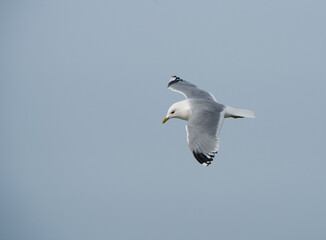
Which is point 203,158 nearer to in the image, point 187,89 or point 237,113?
point 237,113

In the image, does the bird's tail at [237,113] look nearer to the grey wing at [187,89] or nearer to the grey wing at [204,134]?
the grey wing at [204,134]

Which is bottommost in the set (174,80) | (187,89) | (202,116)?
(202,116)

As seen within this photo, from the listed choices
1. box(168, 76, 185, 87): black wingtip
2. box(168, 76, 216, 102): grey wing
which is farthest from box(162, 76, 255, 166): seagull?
box(168, 76, 185, 87): black wingtip

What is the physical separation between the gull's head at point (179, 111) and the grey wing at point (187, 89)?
2.29 feet

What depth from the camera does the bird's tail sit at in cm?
803

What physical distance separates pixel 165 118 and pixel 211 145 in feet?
5.10

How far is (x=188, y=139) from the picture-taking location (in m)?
7.03

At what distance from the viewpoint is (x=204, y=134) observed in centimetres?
709

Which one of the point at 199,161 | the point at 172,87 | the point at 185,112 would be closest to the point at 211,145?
the point at 199,161

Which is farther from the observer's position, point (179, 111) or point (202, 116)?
point (179, 111)

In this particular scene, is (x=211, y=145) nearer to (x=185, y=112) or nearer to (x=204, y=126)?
(x=204, y=126)

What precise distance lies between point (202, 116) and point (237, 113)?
31.7 inches

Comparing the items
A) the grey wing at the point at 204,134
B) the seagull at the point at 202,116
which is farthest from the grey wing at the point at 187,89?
the grey wing at the point at 204,134

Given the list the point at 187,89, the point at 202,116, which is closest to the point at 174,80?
the point at 187,89
